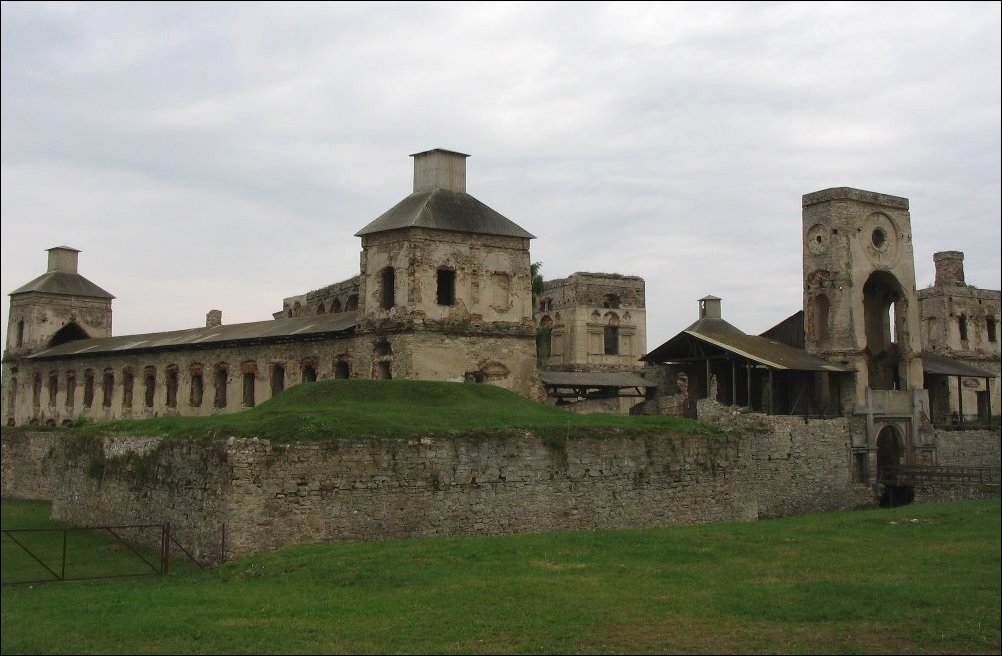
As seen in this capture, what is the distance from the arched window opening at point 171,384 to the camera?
38969 mm

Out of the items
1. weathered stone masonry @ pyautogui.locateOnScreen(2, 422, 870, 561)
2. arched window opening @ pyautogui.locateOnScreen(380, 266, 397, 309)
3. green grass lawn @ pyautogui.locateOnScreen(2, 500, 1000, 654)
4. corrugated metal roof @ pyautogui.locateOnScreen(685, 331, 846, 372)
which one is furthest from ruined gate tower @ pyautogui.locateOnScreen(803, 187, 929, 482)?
green grass lawn @ pyautogui.locateOnScreen(2, 500, 1000, 654)

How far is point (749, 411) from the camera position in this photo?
32.2 metres

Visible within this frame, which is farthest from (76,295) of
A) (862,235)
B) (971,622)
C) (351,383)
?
(971,622)

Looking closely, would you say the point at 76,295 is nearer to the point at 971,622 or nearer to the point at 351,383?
the point at 351,383

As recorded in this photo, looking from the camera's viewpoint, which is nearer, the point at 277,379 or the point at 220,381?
the point at 277,379

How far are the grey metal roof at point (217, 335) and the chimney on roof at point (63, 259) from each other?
6.25m

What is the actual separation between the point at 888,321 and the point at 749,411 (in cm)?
924

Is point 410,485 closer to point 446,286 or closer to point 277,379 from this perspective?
point 446,286

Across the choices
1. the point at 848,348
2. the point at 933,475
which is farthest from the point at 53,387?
the point at 933,475

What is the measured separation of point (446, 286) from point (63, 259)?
29.1 meters

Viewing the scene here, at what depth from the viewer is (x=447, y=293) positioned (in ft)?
105

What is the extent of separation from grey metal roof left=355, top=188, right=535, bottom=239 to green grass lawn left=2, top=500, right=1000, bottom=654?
1443 centimetres

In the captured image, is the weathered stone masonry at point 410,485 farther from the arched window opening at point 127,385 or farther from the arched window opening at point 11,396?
the arched window opening at point 11,396

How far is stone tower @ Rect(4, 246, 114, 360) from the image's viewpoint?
4941 cm
